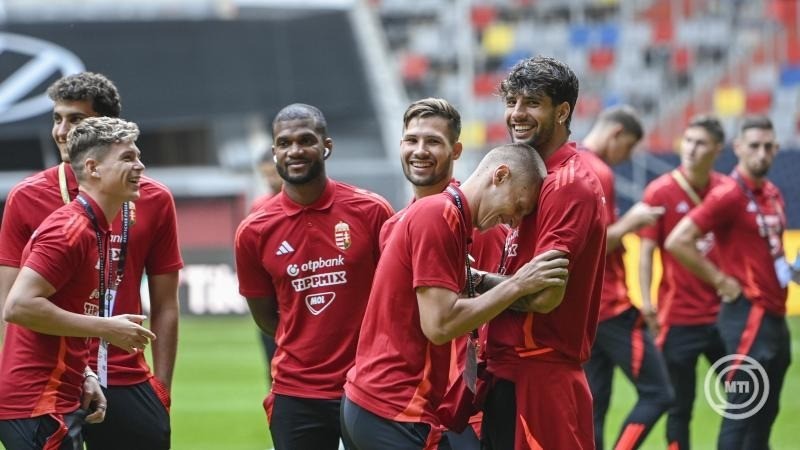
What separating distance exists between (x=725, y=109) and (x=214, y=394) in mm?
12769

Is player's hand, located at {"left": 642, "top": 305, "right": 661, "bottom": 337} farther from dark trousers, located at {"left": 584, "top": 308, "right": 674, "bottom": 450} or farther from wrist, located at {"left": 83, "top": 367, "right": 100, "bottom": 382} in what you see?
wrist, located at {"left": 83, "top": 367, "right": 100, "bottom": 382}

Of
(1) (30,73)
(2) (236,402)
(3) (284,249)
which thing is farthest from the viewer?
(1) (30,73)

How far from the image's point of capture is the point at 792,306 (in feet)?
60.1

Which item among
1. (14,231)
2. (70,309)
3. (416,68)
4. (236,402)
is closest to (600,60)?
(416,68)

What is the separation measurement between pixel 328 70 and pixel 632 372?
16345 mm

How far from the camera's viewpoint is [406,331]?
4.84 meters

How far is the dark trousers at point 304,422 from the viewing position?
600cm

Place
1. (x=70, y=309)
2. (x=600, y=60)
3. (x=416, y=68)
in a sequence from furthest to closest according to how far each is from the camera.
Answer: (x=416, y=68)
(x=600, y=60)
(x=70, y=309)

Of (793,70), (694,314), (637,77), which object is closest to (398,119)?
(637,77)

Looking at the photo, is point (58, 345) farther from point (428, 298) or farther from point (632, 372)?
point (632, 372)

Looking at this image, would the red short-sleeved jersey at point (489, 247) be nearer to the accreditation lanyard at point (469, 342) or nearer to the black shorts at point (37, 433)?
the accreditation lanyard at point (469, 342)

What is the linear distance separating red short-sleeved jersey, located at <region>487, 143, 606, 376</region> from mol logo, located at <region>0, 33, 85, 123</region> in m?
19.5

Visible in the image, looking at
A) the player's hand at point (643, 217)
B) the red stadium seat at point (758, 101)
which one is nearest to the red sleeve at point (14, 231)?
the player's hand at point (643, 217)

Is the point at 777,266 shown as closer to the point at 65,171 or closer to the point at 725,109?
the point at 65,171
